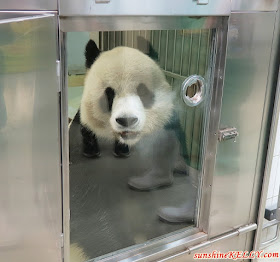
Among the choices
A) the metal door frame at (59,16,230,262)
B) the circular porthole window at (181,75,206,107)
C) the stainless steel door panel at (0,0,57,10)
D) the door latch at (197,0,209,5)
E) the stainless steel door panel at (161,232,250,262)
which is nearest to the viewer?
the stainless steel door panel at (0,0,57,10)

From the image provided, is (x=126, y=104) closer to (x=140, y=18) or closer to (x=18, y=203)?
(x=140, y=18)

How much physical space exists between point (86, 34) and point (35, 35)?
149 millimetres

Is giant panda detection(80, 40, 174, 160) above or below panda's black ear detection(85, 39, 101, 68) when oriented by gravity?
below

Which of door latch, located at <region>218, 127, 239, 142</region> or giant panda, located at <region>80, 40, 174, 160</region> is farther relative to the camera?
door latch, located at <region>218, 127, 239, 142</region>

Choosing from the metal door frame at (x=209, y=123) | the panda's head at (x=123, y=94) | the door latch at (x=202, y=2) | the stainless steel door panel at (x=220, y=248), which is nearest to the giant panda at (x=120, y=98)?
the panda's head at (x=123, y=94)

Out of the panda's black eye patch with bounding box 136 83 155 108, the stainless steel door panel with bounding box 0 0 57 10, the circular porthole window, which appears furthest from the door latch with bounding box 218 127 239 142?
the stainless steel door panel with bounding box 0 0 57 10

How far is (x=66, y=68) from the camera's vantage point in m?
0.98

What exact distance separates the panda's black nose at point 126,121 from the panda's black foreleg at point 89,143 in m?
0.09

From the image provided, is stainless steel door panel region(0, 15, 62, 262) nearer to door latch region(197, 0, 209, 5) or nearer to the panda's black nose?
the panda's black nose

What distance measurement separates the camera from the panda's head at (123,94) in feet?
3.66

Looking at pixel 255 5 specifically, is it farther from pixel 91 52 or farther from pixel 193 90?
pixel 91 52

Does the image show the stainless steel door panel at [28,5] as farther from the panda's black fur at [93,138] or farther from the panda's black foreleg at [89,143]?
A: the panda's black foreleg at [89,143]

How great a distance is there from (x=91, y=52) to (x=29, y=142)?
11.7 inches

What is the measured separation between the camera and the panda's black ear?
3.39 ft
